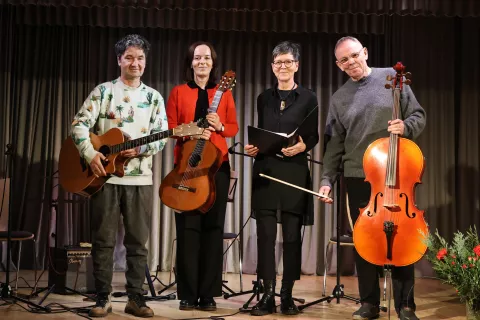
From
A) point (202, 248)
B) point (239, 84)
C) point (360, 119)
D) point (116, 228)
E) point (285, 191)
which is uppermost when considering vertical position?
point (239, 84)

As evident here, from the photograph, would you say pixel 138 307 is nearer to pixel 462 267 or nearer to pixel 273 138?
pixel 273 138

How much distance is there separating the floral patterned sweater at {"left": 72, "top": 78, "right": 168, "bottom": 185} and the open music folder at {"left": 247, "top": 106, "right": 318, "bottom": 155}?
57cm

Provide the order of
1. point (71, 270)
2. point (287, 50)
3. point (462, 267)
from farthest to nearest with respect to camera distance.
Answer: point (71, 270), point (287, 50), point (462, 267)

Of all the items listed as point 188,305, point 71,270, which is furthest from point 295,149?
point 71,270

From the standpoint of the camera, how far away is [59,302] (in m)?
4.50

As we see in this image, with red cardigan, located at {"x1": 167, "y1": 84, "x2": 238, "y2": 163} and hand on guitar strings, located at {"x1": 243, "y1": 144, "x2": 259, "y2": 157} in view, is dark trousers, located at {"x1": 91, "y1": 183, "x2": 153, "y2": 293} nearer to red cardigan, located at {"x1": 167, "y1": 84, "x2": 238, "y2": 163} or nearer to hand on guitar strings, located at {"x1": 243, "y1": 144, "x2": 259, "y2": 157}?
red cardigan, located at {"x1": 167, "y1": 84, "x2": 238, "y2": 163}

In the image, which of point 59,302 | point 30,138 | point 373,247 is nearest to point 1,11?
point 30,138

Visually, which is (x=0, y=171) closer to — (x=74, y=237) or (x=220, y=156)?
(x=74, y=237)

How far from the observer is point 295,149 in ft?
13.0

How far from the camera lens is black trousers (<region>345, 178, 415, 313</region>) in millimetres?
3684

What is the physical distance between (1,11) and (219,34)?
2149mm

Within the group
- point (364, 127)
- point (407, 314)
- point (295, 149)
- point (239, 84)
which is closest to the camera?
point (407, 314)

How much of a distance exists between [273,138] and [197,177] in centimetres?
53

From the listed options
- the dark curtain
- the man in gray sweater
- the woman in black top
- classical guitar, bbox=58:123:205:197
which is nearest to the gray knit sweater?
the man in gray sweater
